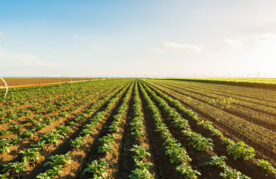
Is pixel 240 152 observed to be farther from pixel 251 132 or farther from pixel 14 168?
pixel 14 168

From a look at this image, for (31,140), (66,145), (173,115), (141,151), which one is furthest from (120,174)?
(173,115)

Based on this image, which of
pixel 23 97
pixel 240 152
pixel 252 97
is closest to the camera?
pixel 240 152

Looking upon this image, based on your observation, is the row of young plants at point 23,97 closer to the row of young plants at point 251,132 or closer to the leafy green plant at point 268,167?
the leafy green plant at point 268,167

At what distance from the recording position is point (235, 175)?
4.71 m

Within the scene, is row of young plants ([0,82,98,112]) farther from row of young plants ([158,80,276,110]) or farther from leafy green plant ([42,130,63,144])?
row of young plants ([158,80,276,110])

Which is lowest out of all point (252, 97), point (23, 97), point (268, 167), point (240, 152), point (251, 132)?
point (251, 132)

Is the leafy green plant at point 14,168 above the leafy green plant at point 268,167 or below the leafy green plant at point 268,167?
above

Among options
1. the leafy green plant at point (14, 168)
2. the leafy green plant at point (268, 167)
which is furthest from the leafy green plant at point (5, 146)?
the leafy green plant at point (268, 167)

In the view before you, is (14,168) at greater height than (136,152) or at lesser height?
lesser

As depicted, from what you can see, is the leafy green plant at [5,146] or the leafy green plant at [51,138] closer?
the leafy green plant at [5,146]

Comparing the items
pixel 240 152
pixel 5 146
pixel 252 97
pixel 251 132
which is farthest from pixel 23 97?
pixel 252 97

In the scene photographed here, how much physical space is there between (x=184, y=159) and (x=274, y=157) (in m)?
4.95

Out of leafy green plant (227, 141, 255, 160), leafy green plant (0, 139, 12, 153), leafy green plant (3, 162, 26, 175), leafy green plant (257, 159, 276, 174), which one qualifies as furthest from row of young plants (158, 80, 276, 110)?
leafy green plant (0, 139, 12, 153)

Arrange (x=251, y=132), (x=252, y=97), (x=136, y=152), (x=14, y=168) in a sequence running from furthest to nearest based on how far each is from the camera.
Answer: (x=252, y=97), (x=251, y=132), (x=136, y=152), (x=14, y=168)
